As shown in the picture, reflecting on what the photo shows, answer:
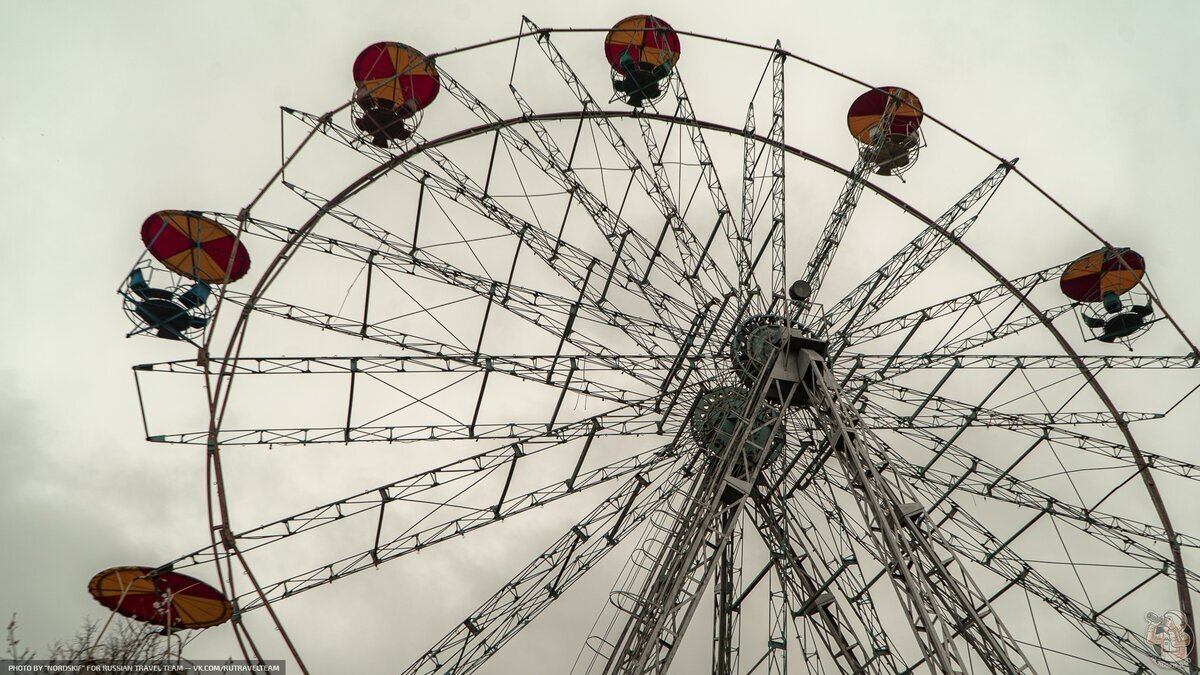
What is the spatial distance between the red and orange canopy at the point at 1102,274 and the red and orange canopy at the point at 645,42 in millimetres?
11397

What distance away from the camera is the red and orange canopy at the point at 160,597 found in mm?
18172

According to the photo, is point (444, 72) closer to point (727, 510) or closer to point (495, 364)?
point (495, 364)

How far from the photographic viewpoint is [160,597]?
1845 centimetres

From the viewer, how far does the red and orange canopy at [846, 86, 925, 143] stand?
2597 centimetres

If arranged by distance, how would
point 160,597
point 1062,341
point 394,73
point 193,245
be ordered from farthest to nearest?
point 1062,341 → point 394,73 → point 193,245 → point 160,597

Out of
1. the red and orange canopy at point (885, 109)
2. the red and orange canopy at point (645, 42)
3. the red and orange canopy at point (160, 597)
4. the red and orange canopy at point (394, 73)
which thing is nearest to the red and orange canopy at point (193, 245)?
the red and orange canopy at point (394, 73)

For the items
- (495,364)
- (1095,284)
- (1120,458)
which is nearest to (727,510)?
(495,364)

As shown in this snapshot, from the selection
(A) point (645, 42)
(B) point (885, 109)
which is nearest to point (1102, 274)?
(B) point (885, 109)

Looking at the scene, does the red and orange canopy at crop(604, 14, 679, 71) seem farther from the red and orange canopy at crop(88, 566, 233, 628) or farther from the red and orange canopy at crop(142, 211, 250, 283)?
the red and orange canopy at crop(88, 566, 233, 628)

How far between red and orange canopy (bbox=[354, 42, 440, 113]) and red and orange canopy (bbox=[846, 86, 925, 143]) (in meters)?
11.0

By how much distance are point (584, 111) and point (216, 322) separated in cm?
965

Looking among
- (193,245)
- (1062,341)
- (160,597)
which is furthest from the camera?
(1062,341)

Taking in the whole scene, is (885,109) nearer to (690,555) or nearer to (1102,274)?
(1102,274)

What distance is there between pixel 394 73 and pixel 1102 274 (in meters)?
18.0
